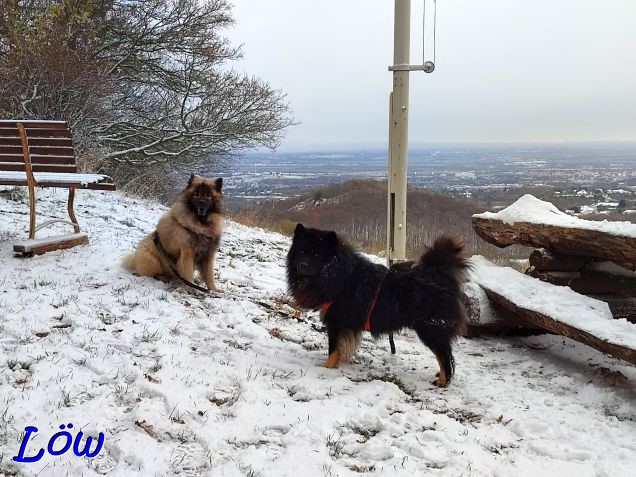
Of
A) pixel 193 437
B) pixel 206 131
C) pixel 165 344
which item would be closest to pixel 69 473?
pixel 193 437

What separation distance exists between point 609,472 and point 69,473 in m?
2.91

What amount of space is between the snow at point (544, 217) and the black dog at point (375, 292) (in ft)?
4.51

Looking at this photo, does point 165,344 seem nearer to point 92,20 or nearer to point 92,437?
point 92,437

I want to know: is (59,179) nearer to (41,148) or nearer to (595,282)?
(41,148)

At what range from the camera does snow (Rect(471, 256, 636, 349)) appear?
396cm

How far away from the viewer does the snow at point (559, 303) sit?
13.0ft

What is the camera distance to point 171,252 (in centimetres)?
584

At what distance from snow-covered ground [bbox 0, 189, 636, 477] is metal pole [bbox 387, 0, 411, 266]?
5.83 feet

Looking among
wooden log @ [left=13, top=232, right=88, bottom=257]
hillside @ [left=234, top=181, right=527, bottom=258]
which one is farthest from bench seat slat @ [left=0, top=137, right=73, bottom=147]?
hillside @ [left=234, top=181, right=527, bottom=258]

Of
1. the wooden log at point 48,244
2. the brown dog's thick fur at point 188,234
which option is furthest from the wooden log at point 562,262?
the wooden log at point 48,244

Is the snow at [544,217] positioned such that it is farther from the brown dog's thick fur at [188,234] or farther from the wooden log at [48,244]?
the wooden log at [48,244]

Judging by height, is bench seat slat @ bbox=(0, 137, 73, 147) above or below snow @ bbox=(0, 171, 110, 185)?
above

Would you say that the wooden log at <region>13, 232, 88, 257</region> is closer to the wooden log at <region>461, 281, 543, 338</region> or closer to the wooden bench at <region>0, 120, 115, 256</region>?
the wooden bench at <region>0, 120, 115, 256</region>
